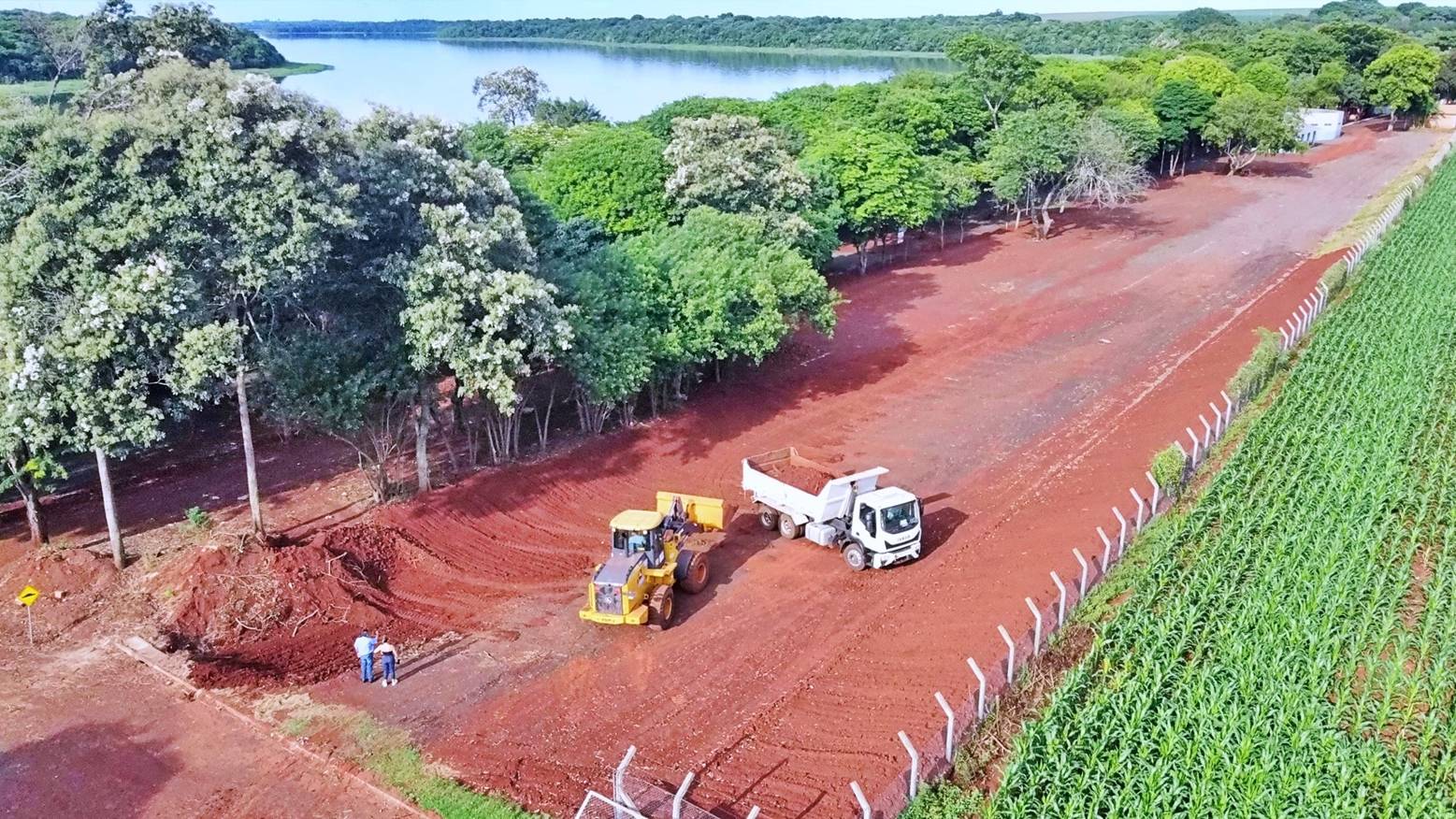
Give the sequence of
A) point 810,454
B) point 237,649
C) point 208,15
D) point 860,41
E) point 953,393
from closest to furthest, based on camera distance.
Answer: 1. point 237,649
2. point 810,454
3. point 953,393
4. point 208,15
5. point 860,41

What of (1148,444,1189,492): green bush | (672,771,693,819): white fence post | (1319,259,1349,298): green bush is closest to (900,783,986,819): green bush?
(672,771,693,819): white fence post

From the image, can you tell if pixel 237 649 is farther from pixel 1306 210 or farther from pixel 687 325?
pixel 1306 210

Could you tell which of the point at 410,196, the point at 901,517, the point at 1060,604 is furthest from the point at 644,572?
the point at 410,196

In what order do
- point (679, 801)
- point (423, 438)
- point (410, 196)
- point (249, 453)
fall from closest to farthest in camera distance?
point (679, 801), point (249, 453), point (410, 196), point (423, 438)

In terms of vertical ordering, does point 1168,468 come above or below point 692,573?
above

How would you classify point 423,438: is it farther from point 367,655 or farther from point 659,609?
point 659,609

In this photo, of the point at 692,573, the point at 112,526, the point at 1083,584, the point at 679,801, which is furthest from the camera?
the point at 112,526

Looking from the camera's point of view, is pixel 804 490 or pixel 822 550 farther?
pixel 804 490

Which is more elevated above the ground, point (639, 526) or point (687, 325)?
point (687, 325)

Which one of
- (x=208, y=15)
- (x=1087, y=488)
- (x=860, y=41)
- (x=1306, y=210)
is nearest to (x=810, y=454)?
(x=1087, y=488)
